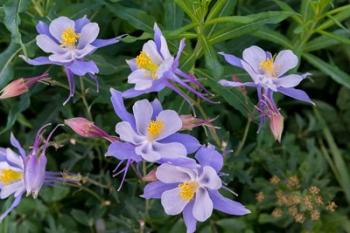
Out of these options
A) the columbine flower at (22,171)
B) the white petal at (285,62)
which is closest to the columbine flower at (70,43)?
the columbine flower at (22,171)

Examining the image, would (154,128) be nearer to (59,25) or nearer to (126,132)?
(126,132)

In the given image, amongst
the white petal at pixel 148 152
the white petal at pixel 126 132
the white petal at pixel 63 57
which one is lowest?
the white petal at pixel 148 152

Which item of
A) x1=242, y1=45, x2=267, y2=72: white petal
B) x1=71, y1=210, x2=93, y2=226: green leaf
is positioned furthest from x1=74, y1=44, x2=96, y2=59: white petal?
x1=71, y1=210, x2=93, y2=226: green leaf

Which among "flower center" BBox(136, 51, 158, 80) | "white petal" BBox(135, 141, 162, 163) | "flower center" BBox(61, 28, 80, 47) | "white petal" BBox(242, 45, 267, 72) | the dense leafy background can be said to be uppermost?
"white petal" BBox(242, 45, 267, 72)

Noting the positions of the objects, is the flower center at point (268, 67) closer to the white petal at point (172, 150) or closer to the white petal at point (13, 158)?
the white petal at point (172, 150)

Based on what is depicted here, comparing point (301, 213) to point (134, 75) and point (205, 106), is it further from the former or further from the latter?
point (134, 75)

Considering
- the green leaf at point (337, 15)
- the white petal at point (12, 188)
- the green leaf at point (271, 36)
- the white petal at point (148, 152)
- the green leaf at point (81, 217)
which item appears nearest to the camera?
the white petal at point (148, 152)

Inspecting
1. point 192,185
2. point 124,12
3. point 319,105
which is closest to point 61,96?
point 124,12

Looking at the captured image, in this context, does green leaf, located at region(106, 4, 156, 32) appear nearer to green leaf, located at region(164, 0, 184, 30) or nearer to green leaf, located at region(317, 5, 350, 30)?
green leaf, located at region(164, 0, 184, 30)
